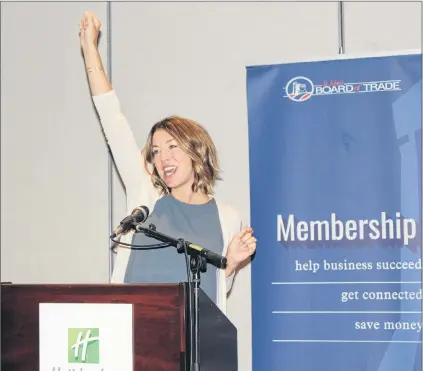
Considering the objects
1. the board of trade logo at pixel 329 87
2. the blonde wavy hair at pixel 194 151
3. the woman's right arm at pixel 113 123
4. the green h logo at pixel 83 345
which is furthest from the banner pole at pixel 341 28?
the green h logo at pixel 83 345

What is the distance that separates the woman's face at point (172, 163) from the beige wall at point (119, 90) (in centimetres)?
18

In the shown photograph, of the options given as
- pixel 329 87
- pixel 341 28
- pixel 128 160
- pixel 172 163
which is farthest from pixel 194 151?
pixel 341 28

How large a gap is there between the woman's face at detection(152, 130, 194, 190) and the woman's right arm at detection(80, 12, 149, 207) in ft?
0.31

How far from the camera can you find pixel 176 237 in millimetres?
3295

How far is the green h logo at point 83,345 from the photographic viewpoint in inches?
94.9

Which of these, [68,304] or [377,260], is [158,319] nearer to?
[68,304]

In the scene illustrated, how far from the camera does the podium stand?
7.70 ft

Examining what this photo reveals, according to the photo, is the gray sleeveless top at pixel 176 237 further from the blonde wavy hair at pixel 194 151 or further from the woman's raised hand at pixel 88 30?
the woman's raised hand at pixel 88 30

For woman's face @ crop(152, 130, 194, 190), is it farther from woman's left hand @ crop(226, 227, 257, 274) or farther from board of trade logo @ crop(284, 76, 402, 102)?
board of trade logo @ crop(284, 76, 402, 102)

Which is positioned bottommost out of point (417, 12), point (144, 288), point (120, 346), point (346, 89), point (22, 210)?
point (120, 346)

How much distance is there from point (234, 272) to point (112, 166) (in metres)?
0.85

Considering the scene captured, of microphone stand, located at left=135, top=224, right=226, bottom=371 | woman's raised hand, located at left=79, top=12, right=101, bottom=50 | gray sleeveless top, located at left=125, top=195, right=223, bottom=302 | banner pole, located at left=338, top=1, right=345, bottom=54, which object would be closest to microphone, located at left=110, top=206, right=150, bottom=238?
microphone stand, located at left=135, top=224, right=226, bottom=371

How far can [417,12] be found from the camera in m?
3.24

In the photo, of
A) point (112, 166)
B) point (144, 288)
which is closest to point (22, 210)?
point (112, 166)
